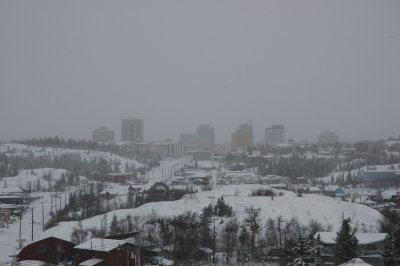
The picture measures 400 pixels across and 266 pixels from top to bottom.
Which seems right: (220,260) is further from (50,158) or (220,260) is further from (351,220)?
(50,158)

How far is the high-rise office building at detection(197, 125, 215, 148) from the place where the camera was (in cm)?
9975

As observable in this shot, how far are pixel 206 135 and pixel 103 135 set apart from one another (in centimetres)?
2376

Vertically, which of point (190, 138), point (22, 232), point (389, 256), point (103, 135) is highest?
point (103, 135)

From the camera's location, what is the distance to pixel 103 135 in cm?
9212

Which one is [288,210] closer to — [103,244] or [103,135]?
[103,244]

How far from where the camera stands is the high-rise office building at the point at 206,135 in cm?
9975

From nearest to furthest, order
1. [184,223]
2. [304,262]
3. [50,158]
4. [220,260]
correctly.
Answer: [304,262] → [220,260] → [184,223] → [50,158]

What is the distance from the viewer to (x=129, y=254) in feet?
43.1

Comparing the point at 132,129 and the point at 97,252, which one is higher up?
the point at 132,129

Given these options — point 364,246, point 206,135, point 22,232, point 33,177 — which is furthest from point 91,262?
point 206,135

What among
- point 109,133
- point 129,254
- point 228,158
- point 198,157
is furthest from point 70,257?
point 109,133

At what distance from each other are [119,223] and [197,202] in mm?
4672

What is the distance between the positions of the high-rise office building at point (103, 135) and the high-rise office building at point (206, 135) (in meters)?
17.8

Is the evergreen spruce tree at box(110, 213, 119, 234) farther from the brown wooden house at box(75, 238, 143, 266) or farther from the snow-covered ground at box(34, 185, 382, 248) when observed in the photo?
the brown wooden house at box(75, 238, 143, 266)
